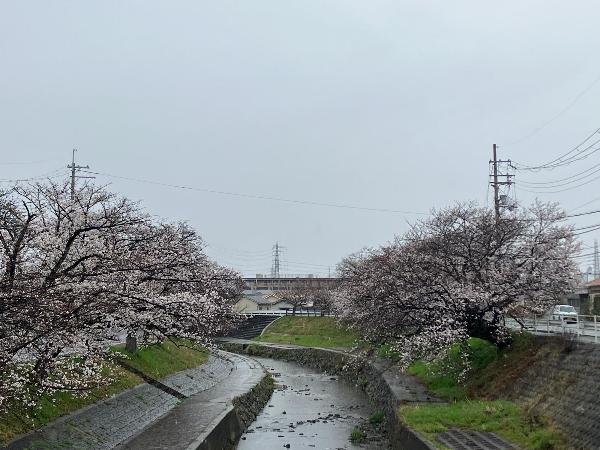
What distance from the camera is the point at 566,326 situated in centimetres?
2094

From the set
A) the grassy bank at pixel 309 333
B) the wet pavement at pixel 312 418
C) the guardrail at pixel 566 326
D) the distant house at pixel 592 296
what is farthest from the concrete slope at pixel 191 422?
the distant house at pixel 592 296

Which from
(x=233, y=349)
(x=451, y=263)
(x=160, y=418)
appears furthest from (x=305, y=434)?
(x=233, y=349)

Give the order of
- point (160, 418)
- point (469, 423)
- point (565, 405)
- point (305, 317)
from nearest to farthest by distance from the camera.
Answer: point (565, 405) → point (469, 423) → point (160, 418) → point (305, 317)

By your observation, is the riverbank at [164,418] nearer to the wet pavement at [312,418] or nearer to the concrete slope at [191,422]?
the concrete slope at [191,422]

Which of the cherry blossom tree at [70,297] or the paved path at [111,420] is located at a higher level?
the cherry blossom tree at [70,297]

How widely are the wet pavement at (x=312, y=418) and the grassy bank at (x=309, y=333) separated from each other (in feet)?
46.0

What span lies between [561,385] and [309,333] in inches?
1907

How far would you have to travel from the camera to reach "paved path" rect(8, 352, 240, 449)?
1266cm

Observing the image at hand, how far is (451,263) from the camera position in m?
21.0

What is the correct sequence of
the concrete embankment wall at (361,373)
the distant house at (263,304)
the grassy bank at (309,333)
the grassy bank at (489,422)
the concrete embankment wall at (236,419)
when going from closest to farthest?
the grassy bank at (489,422), the concrete embankment wall at (361,373), the concrete embankment wall at (236,419), the grassy bank at (309,333), the distant house at (263,304)

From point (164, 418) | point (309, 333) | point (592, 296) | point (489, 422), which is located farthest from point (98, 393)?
point (309, 333)

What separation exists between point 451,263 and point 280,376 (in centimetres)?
2271

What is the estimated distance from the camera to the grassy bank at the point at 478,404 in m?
12.9

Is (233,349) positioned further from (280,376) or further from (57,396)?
(57,396)
